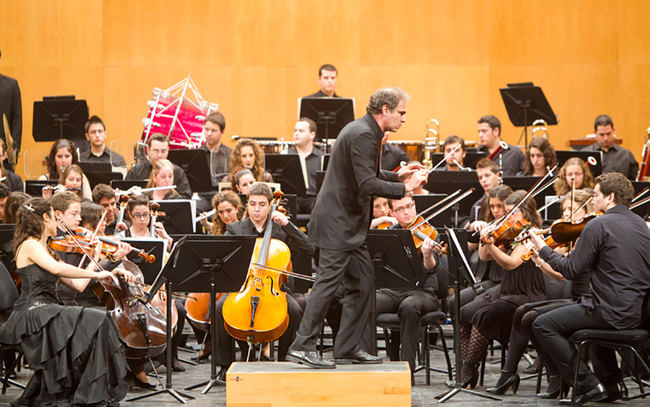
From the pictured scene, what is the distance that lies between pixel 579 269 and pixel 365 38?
6.52 metres

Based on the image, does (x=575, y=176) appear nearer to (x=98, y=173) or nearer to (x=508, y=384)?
(x=508, y=384)

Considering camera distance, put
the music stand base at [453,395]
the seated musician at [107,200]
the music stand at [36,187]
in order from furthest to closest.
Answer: the music stand at [36,187]
the seated musician at [107,200]
the music stand base at [453,395]

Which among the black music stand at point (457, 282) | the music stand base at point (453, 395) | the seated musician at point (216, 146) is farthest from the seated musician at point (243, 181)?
the music stand base at point (453, 395)

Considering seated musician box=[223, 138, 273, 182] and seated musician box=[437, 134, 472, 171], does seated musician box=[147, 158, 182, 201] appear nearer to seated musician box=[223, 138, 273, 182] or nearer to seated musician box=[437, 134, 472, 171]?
seated musician box=[223, 138, 273, 182]

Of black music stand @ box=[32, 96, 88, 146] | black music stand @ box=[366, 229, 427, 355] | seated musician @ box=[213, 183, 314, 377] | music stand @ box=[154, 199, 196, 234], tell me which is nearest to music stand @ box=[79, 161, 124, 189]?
black music stand @ box=[32, 96, 88, 146]

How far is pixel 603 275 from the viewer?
4941mm

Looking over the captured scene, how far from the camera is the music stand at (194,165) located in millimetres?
7609

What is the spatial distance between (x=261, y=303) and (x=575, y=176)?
2.73 metres

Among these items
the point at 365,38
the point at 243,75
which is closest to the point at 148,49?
the point at 243,75

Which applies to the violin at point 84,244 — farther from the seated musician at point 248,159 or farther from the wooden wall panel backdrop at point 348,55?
the wooden wall panel backdrop at point 348,55

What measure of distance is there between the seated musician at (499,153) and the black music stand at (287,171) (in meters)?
1.78

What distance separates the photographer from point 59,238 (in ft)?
16.6

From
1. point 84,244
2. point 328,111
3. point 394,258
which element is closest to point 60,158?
point 328,111

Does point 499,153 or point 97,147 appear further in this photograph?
point 97,147
